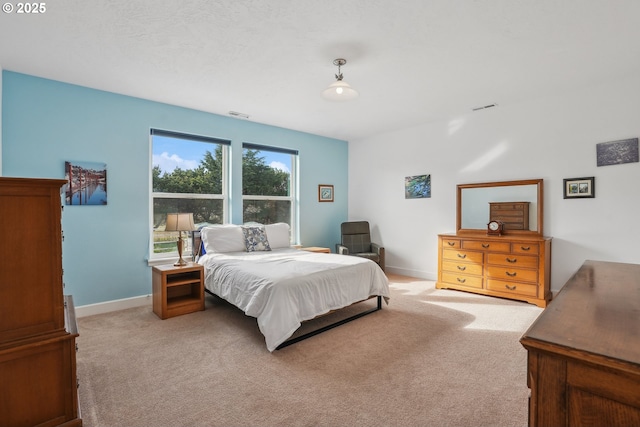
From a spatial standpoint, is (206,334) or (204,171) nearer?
(206,334)

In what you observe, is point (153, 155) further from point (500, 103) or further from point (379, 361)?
point (500, 103)

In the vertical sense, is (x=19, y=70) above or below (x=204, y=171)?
above

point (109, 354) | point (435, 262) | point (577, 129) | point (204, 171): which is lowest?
point (109, 354)

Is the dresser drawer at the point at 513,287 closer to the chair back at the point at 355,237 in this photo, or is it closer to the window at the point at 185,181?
the chair back at the point at 355,237

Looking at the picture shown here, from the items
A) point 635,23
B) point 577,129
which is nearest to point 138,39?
point 635,23

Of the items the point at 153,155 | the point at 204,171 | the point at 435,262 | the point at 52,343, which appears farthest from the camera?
the point at 435,262

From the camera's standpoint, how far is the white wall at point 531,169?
3.59 metres

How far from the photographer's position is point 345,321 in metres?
3.32

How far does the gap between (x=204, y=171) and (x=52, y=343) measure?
3.28 m

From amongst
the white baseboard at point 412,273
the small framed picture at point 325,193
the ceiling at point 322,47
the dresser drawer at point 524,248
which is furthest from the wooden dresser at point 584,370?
the small framed picture at point 325,193

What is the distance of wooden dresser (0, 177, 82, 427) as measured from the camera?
5.14 ft

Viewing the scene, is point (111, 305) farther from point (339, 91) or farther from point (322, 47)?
point (322, 47)

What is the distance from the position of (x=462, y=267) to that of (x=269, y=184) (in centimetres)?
330

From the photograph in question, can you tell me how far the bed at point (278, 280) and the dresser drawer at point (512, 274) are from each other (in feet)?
5.31
